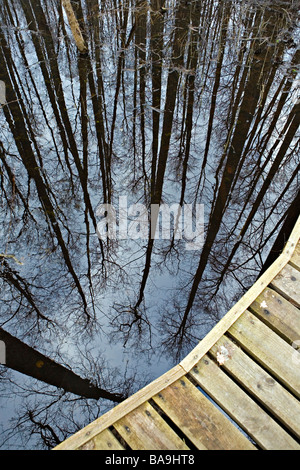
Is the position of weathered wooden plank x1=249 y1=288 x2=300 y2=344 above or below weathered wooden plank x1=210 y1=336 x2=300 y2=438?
above

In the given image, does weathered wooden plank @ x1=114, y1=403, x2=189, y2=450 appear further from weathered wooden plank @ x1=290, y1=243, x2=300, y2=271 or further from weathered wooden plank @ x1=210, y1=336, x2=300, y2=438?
weathered wooden plank @ x1=290, y1=243, x2=300, y2=271

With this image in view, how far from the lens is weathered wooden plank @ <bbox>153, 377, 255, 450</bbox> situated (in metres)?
2.03

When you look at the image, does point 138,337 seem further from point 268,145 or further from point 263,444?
point 268,145

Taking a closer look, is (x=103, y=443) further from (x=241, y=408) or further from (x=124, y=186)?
(x=124, y=186)

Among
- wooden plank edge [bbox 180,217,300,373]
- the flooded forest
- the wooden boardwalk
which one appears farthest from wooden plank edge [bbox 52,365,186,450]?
the flooded forest

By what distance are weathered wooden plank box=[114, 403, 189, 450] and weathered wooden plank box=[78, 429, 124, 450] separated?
0.18 feet

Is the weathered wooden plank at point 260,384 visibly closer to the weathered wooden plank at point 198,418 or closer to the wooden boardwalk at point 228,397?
the wooden boardwalk at point 228,397

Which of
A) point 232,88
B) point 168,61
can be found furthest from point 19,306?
point 168,61

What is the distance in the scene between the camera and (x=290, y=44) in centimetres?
583

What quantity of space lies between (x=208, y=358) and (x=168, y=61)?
5.03m

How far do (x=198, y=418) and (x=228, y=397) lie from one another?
0.25m

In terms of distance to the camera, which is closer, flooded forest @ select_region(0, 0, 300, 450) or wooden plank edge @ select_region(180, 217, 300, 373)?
wooden plank edge @ select_region(180, 217, 300, 373)

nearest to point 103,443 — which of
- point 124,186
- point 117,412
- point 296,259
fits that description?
point 117,412
